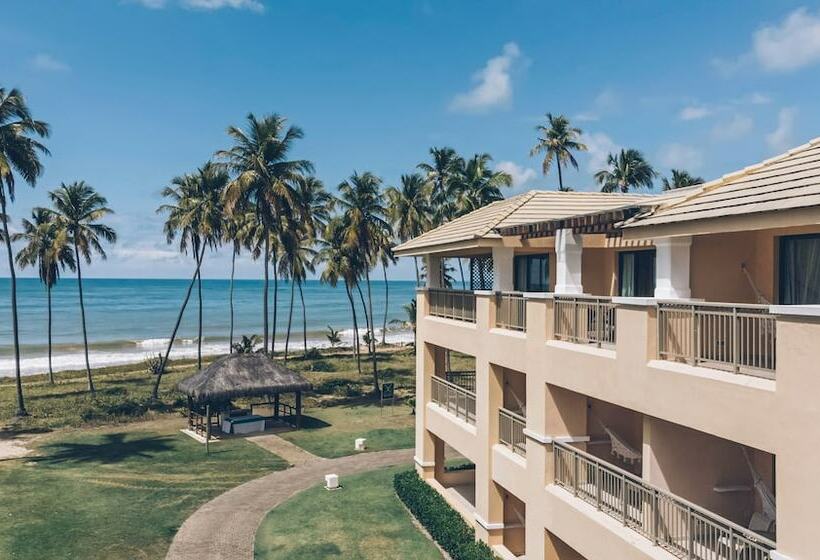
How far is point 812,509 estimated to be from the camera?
7918mm

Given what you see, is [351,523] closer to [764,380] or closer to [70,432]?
[764,380]

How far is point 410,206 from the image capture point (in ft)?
153

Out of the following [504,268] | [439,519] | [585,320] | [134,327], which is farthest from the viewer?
[134,327]

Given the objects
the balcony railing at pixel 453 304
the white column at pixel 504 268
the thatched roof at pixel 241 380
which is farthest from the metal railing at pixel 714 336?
the thatched roof at pixel 241 380

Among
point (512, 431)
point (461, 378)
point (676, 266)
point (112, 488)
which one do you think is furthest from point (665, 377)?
point (112, 488)

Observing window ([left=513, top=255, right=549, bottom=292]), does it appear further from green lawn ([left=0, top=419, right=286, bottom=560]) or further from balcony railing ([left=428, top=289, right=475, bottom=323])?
green lawn ([left=0, top=419, right=286, bottom=560])

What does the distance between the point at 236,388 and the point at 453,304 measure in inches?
613

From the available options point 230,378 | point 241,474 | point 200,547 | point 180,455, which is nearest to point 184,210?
point 230,378

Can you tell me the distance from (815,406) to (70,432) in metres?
35.0

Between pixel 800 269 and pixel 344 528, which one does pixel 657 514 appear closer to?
pixel 800 269

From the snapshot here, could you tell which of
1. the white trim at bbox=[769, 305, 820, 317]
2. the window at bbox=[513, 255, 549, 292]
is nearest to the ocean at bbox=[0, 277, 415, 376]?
the window at bbox=[513, 255, 549, 292]

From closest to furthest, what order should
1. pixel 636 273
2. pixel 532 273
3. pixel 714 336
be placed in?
pixel 714 336, pixel 636 273, pixel 532 273

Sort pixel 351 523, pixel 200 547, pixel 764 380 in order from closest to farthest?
pixel 764 380, pixel 200 547, pixel 351 523

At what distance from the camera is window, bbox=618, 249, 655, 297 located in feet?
52.7
